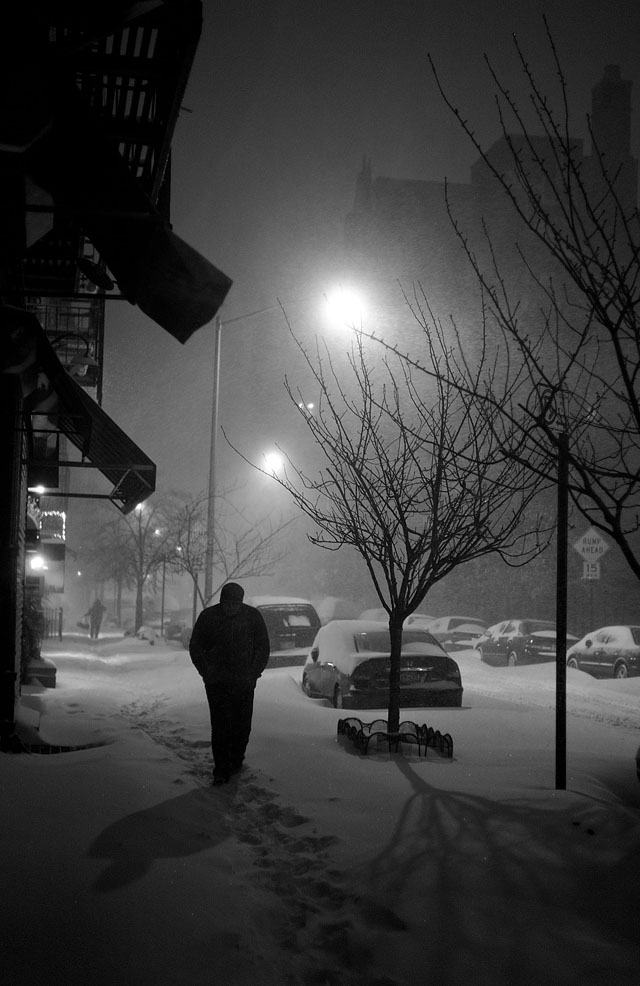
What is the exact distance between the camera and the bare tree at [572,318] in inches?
180

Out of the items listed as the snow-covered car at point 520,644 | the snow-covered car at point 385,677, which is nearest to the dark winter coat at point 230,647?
the snow-covered car at point 385,677

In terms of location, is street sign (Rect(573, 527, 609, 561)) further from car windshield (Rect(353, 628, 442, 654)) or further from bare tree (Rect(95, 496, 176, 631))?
bare tree (Rect(95, 496, 176, 631))

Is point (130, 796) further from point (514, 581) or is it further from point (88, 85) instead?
point (514, 581)

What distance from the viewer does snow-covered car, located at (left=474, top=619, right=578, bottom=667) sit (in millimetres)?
23297

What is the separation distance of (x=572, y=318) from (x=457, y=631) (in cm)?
1867

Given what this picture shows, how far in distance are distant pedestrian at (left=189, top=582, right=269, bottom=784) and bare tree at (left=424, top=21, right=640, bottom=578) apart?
2.83m

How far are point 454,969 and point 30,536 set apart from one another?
11613 millimetres

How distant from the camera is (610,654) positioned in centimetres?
1894

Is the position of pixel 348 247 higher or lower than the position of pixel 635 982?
higher

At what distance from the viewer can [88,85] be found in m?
6.08

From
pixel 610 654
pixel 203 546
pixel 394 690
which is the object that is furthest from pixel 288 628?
pixel 203 546

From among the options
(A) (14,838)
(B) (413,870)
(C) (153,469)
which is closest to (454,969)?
(B) (413,870)

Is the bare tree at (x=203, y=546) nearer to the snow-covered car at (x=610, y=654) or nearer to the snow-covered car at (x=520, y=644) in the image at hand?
the snow-covered car at (x=520, y=644)

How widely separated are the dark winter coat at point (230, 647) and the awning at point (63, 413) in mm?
2395
